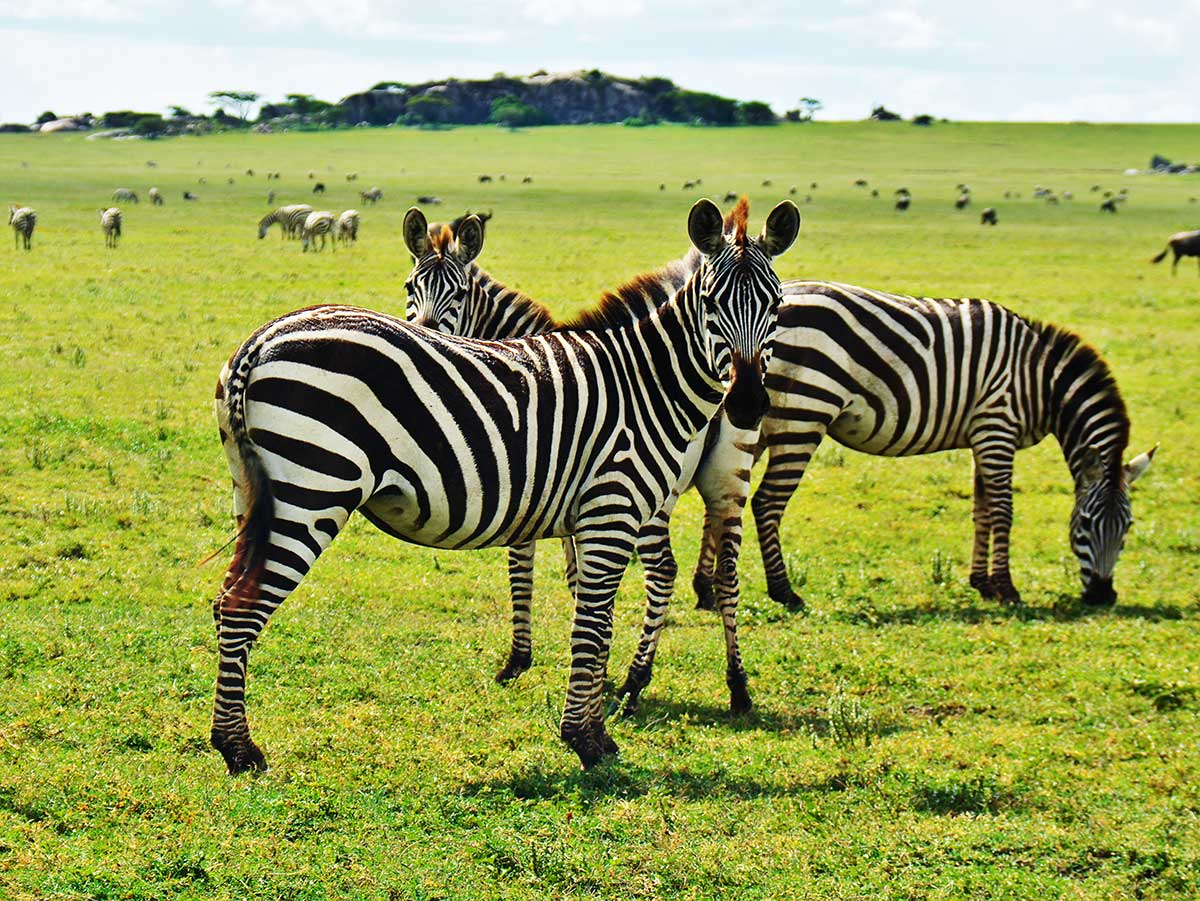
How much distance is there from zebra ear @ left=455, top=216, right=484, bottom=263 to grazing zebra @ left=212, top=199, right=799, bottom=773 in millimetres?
2290

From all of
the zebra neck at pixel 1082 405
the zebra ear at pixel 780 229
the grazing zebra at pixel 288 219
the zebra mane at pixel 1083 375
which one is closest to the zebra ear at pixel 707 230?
the zebra ear at pixel 780 229

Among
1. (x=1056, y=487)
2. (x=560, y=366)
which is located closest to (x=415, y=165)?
(x=1056, y=487)

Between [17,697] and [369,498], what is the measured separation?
2503 mm

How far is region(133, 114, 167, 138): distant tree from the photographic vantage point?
418 feet

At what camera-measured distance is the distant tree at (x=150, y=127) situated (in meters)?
127

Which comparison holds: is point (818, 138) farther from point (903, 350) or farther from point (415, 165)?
point (903, 350)

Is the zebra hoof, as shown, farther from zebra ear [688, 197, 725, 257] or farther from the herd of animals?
zebra ear [688, 197, 725, 257]

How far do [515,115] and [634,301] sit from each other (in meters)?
153

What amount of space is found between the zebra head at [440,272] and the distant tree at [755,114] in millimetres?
146680

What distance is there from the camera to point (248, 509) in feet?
19.4

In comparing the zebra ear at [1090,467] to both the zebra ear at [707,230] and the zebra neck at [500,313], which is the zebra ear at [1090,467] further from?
the zebra ear at [707,230]

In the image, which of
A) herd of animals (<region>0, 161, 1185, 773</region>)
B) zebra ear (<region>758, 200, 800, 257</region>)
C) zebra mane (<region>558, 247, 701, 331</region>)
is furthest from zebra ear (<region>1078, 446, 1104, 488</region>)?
zebra mane (<region>558, 247, 701, 331</region>)

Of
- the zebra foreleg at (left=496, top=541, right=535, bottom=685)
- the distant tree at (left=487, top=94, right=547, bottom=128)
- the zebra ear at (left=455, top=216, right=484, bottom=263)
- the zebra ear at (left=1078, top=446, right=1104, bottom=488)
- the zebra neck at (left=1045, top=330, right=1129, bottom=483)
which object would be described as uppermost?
the distant tree at (left=487, top=94, right=547, bottom=128)

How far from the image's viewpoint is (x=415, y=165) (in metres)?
97.2
